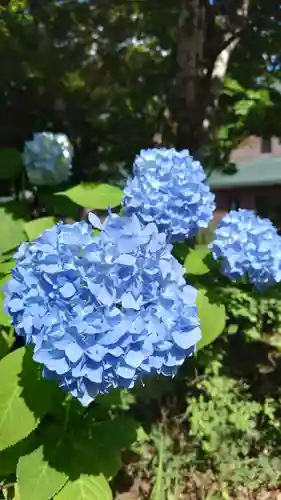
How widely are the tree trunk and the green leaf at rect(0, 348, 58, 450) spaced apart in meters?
1.62

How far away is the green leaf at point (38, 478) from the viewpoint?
161 cm

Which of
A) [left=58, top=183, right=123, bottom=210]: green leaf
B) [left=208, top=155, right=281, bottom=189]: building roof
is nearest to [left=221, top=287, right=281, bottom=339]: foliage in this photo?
[left=58, top=183, right=123, bottom=210]: green leaf

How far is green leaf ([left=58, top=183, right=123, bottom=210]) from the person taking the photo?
2205 mm

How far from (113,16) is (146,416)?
184 cm

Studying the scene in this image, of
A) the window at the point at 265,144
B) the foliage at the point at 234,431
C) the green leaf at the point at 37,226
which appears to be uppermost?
the green leaf at the point at 37,226

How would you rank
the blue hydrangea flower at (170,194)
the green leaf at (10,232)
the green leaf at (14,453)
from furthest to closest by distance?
the green leaf at (10,232) < the blue hydrangea flower at (170,194) < the green leaf at (14,453)

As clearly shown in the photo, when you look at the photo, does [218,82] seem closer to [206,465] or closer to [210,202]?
[210,202]

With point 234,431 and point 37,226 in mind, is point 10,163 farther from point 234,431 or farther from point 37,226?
point 234,431

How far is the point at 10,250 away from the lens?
7.13ft

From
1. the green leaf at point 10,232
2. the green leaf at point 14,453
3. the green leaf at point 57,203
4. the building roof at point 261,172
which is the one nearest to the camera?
the green leaf at point 14,453

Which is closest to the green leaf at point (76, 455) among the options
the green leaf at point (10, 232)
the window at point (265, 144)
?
the green leaf at point (10, 232)

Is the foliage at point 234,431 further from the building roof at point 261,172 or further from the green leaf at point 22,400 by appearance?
the building roof at point 261,172

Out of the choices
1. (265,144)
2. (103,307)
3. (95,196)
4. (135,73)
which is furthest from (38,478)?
(265,144)

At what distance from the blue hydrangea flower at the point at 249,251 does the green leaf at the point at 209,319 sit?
0.41ft
